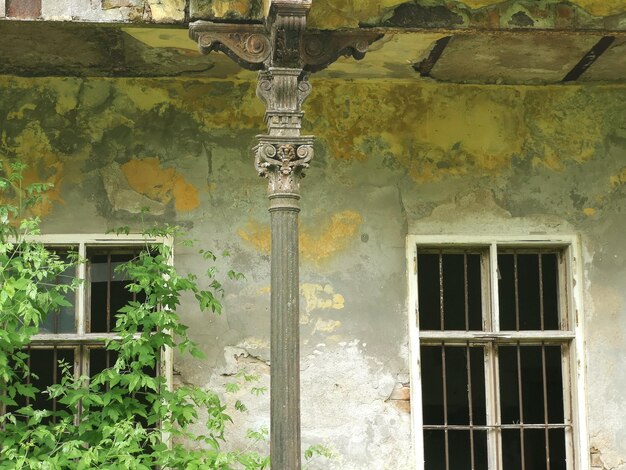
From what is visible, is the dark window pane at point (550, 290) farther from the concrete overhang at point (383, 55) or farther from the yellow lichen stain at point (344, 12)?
the yellow lichen stain at point (344, 12)

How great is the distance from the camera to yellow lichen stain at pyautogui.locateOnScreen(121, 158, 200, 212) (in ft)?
20.9

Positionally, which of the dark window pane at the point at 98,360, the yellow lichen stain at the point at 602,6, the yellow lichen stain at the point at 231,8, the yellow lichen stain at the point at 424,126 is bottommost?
the dark window pane at the point at 98,360

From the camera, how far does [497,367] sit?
21.0 ft

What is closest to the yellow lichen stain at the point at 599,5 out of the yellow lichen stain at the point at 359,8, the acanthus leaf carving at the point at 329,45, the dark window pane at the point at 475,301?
the yellow lichen stain at the point at 359,8

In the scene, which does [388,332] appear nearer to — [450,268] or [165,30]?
[450,268]

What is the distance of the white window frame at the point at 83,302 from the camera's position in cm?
614

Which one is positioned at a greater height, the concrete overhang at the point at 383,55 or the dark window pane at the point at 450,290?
the concrete overhang at the point at 383,55

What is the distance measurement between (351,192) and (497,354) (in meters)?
1.31

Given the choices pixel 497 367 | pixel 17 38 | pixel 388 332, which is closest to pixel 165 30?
pixel 17 38

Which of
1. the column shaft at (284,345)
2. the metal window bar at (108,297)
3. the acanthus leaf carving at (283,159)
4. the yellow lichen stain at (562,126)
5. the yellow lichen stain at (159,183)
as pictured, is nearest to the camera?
the column shaft at (284,345)

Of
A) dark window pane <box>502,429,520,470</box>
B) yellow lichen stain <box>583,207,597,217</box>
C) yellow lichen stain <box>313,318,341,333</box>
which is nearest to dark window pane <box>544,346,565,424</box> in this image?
dark window pane <box>502,429,520,470</box>

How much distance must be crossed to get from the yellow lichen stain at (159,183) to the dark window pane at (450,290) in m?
1.46

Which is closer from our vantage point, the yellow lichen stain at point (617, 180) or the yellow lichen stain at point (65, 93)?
the yellow lichen stain at point (65, 93)

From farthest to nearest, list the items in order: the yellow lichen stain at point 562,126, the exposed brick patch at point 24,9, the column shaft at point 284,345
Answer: the yellow lichen stain at point 562,126, the exposed brick patch at point 24,9, the column shaft at point 284,345
